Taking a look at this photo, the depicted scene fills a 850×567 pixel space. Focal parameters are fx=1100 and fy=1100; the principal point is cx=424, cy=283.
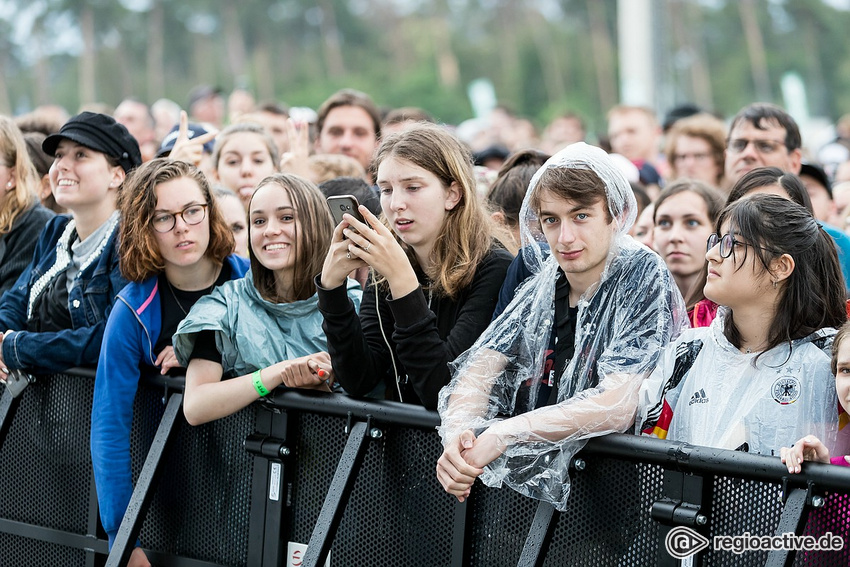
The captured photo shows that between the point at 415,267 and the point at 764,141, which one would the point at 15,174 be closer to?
the point at 415,267

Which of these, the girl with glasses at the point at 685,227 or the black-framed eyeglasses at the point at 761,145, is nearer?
the girl with glasses at the point at 685,227

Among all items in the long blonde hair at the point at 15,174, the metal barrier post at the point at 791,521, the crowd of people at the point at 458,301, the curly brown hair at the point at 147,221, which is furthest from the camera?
the long blonde hair at the point at 15,174

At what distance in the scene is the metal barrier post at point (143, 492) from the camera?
3.72m

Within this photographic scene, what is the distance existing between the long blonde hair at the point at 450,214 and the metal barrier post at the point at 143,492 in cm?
91

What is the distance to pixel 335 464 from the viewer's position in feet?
11.5

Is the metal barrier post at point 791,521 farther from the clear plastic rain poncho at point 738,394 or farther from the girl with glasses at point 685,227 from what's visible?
the girl with glasses at point 685,227

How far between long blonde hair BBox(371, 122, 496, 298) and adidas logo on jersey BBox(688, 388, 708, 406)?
82 centimetres

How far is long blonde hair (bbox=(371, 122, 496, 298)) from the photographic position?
3520mm

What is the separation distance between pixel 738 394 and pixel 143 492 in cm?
201

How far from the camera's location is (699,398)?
3.05 metres

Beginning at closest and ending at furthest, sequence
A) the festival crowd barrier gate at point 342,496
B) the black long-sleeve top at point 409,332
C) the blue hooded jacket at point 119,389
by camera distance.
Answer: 1. the festival crowd barrier gate at point 342,496
2. the black long-sleeve top at point 409,332
3. the blue hooded jacket at point 119,389

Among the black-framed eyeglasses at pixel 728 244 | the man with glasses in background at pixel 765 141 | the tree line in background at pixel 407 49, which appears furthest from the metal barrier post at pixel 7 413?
the tree line in background at pixel 407 49

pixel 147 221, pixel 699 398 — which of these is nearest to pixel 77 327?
pixel 147 221
